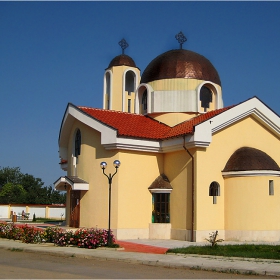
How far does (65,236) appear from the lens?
18.0 meters

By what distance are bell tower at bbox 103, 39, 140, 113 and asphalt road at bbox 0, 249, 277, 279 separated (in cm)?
1768

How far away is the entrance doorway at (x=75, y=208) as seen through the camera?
77.4ft

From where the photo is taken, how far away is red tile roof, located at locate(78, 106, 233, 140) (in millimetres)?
22125

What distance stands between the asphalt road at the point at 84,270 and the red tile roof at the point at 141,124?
8.41 m

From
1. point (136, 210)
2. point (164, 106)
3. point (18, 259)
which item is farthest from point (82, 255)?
point (164, 106)

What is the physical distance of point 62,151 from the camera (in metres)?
27.7

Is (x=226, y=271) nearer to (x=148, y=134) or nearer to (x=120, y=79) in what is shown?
(x=148, y=134)

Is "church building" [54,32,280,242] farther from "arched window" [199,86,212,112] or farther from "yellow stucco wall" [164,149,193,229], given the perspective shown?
"arched window" [199,86,212,112]

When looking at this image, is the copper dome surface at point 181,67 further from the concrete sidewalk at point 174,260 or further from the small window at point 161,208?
the concrete sidewalk at point 174,260

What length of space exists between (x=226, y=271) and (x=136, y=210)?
984 centimetres

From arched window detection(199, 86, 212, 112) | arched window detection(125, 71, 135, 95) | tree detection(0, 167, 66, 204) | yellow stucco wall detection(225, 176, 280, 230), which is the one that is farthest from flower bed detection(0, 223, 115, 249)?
tree detection(0, 167, 66, 204)

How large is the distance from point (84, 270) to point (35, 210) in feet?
119

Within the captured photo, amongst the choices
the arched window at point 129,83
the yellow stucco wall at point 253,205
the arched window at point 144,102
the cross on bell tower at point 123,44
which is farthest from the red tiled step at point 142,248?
the cross on bell tower at point 123,44

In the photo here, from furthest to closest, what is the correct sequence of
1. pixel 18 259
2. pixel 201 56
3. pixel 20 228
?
pixel 201 56
pixel 20 228
pixel 18 259
